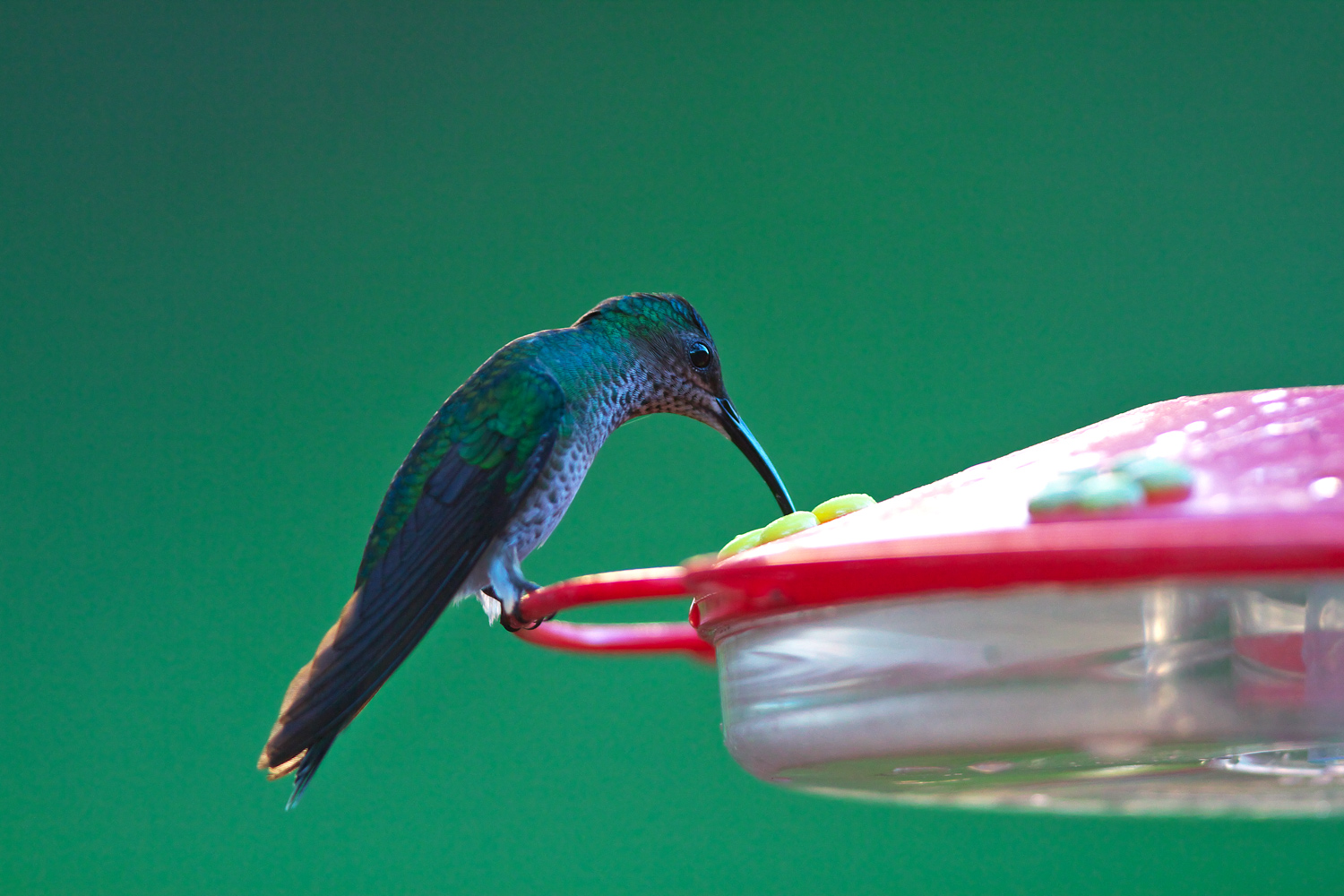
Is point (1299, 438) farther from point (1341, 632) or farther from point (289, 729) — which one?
point (289, 729)

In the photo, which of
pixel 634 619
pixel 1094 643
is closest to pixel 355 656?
pixel 1094 643

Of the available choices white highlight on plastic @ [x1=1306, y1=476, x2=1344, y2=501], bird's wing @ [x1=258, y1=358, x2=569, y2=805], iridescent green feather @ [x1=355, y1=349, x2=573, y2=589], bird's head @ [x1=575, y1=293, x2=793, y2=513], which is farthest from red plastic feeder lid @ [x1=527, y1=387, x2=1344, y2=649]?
bird's head @ [x1=575, y1=293, x2=793, y2=513]

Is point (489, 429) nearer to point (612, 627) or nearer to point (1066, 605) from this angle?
point (612, 627)

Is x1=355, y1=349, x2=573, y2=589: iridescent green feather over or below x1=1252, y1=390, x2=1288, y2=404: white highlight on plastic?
over

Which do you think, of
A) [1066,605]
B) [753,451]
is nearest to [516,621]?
[753,451]

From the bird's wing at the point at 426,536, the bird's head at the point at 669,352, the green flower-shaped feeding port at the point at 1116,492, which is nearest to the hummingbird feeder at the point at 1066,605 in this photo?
the green flower-shaped feeding port at the point at 1116,492

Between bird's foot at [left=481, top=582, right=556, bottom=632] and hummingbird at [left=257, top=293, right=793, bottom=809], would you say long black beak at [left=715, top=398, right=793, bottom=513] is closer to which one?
hummingbird at [left=257, top=293, right=793, bottom=809]

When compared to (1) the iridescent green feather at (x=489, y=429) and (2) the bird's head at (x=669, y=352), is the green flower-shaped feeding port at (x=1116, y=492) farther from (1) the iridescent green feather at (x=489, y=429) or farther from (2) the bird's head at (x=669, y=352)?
(2) the bird's head at (x=669, y=352)
